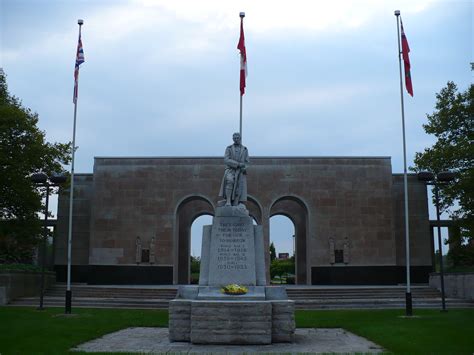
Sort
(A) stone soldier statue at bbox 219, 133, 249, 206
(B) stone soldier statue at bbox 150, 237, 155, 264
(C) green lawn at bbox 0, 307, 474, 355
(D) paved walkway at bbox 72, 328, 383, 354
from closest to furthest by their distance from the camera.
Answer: (D) paved walkway at bbox 72, 328, 383, 354, (C) green lawn at bbox 0, 307, 474, 355, (A) stone soldier statue at bbox 219, 133, 249, 206, (B) stone soldier statue at bbox 150, 237, 155, 264

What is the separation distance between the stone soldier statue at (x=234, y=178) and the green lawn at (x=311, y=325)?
15.1ft

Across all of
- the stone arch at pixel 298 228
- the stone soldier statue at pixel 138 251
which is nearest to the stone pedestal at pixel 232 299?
the stone soldier statue at pixel 138 251

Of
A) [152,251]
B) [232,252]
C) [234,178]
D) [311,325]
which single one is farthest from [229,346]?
[152,251]

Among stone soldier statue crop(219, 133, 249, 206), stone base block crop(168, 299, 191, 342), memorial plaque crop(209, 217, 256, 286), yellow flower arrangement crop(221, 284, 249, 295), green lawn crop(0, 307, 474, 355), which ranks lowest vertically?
green lawn crop(0, 307, 474, 355)

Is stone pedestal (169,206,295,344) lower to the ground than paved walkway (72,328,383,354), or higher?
higher

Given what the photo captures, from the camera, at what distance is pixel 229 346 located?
11578 mm

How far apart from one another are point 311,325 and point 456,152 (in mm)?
12510

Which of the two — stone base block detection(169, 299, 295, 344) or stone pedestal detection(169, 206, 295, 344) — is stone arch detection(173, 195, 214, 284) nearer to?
stone pedestal detection(169, 206, 295, 344)

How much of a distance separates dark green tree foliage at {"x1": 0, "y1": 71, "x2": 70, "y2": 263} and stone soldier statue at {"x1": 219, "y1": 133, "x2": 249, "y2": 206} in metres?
13.4

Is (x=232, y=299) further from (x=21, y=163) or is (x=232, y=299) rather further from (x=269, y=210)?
(x=269, y=210)

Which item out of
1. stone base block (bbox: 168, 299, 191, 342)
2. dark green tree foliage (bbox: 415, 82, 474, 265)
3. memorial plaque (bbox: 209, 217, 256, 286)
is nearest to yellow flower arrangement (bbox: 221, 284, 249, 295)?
memorial plaque (bbox: 209, 217, 256, 286)

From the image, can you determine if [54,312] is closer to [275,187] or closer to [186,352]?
[186,352]

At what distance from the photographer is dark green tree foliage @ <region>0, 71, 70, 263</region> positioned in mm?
25219

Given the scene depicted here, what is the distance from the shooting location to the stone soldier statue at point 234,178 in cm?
1411
